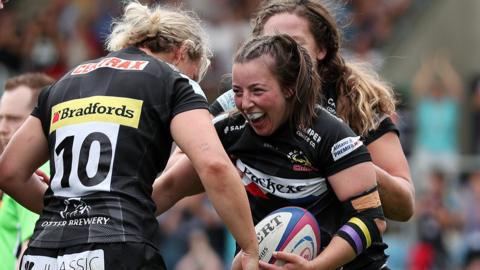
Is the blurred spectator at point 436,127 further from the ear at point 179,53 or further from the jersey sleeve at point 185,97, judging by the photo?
the jersey sleeve at point 185,97

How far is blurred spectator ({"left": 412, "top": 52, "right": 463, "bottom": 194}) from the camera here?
45.1ft

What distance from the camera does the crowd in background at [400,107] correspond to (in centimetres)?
1240

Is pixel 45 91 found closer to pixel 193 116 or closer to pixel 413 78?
pixel 193 116

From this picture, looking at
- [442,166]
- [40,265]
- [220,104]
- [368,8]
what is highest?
[220,104]

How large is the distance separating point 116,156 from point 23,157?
57cm

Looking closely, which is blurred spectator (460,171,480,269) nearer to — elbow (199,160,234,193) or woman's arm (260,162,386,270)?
woman's arm (260,162,386,270)

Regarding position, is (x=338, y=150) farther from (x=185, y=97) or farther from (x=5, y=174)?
(x=5, y=174)

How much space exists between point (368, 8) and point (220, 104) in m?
11.1

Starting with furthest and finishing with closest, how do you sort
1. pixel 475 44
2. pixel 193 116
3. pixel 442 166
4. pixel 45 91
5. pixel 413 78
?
pixel 475 44 < pixel 413 78 < pixel 442 166 < pixel 45 91 < pixel 193 116

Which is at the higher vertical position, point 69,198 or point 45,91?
point 45,91

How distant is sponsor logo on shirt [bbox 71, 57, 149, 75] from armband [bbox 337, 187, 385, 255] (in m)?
1.10

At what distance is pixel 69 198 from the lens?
4.79 m

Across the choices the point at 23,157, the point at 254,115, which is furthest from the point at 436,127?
the point at 23,157

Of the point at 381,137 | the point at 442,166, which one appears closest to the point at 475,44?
the point at 442,166
